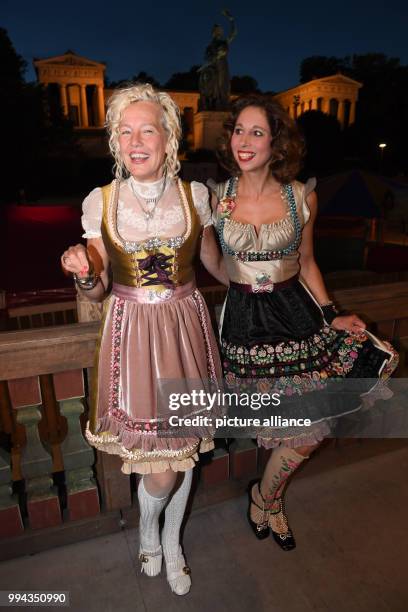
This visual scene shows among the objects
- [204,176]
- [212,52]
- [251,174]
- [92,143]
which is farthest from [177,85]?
[251,174]

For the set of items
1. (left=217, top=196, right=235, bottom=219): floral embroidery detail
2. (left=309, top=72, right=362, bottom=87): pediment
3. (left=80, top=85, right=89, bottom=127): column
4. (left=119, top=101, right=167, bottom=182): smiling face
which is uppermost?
(left=309, top=72, right=362, bottom=87): pediment

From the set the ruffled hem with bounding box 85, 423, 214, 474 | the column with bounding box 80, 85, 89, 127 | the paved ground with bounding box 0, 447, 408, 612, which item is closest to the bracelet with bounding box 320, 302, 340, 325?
the ruffled hem with bounding box 85, 423, 214, 474

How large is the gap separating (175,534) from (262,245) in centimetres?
153

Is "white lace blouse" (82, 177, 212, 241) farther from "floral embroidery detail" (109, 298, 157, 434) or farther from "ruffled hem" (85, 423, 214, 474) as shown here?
"ruffled hem" (85, 423, 214, 474)

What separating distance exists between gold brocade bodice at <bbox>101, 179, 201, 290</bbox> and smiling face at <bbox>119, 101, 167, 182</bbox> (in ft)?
0.50

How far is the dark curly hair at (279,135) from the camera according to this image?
216cm

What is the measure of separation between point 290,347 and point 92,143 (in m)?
42.4

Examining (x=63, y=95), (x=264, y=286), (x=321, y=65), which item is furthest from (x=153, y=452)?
(x=321, y=65)

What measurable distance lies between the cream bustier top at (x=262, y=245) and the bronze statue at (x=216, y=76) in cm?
2755

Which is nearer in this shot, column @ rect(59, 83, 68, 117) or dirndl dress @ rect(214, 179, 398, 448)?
dirndl dress @ rect(214, 179, 398, 448)

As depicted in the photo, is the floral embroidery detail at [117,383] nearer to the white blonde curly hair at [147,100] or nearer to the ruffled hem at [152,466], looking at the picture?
the ruffled hem at [152,466]

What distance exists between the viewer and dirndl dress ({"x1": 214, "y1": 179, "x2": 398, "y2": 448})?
7.00 ft

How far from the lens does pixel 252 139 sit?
212cm

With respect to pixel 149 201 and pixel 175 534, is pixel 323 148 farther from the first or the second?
pixel 175 534
